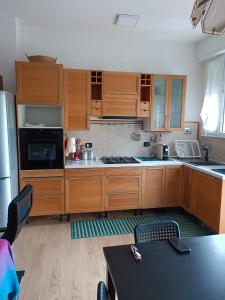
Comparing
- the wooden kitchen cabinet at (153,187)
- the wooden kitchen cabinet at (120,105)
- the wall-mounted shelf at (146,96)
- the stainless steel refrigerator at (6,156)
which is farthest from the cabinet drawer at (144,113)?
the stainless steel refrigerator at (6,156)

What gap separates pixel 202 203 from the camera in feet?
9.68

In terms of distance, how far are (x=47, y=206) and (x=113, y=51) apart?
2.51 metres

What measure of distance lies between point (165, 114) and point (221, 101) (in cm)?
85

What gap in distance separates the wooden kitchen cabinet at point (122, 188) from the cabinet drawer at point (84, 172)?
0.32 ft

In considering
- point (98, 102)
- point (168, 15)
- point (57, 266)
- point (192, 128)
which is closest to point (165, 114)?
point (192, 128)

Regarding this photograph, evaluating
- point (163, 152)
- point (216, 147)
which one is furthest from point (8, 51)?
point (216, 147)

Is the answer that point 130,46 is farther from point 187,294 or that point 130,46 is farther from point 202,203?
point 187,294

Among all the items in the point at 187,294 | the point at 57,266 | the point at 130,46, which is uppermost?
the point at 130,46

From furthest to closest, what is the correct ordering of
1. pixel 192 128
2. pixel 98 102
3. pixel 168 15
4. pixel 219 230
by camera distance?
1. pixel 192 128
2. pixel 98 102
3. pixel 168 15
4. pixel 219 230

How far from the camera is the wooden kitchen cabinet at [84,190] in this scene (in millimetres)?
3084

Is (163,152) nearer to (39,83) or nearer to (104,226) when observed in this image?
(104,226)

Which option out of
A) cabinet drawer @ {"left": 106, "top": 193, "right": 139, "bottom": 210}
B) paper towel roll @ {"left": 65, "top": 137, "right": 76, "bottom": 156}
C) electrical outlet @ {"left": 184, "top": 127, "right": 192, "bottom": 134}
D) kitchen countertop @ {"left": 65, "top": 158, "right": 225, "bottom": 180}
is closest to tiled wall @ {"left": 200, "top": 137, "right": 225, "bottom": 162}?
kitchen countertop @ {"left": 65, "top": 158, "right": 225, "bottom": 180}

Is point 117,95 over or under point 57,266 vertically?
over

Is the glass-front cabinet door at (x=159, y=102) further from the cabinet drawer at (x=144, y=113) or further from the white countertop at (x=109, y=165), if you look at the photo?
the white countertop at (x=109, y=165)
